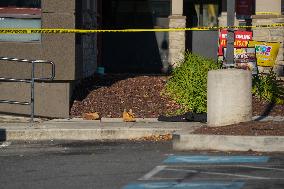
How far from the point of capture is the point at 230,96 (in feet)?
41.2

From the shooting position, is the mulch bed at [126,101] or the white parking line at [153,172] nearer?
the white parking line at [153,172]

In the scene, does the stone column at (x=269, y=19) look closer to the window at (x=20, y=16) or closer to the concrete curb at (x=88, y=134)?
the window at (x=20, y=16)

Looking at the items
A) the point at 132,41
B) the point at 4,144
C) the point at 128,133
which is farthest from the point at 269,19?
the point at 4,144

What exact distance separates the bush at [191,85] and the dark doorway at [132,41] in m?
10.2

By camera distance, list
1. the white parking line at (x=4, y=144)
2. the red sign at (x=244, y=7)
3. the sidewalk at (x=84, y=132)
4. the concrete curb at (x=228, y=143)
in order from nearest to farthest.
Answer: the concrete curb at (x=228, y=143) < the white parking line at (x=4, y=144) < the sidewalk at (x=84, y=132) < the red sign at (x=244, y=7)

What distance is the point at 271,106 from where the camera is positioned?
54.1ft

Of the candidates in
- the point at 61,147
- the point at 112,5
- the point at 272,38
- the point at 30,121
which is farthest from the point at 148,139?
the point at 112,5

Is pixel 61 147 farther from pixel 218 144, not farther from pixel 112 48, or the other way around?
pixel 112 48

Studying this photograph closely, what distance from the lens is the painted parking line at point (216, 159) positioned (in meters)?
10.6

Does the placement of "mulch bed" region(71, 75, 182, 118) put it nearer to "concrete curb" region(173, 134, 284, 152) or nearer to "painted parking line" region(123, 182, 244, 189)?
"concrete curb" region(173, 134, 284, 152)

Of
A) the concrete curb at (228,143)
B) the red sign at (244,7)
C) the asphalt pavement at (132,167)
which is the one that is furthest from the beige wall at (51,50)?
the red sign at (244,7)

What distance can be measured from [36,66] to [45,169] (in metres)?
5.77

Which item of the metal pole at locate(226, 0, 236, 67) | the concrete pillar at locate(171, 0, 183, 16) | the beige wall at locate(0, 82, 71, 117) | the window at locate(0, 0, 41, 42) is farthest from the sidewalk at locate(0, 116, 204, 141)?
the concrete pillar at locate(171, 0, 183, 16)

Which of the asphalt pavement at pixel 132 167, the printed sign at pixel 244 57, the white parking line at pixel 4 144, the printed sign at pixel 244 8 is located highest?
the printed sign at pixel 244 8
